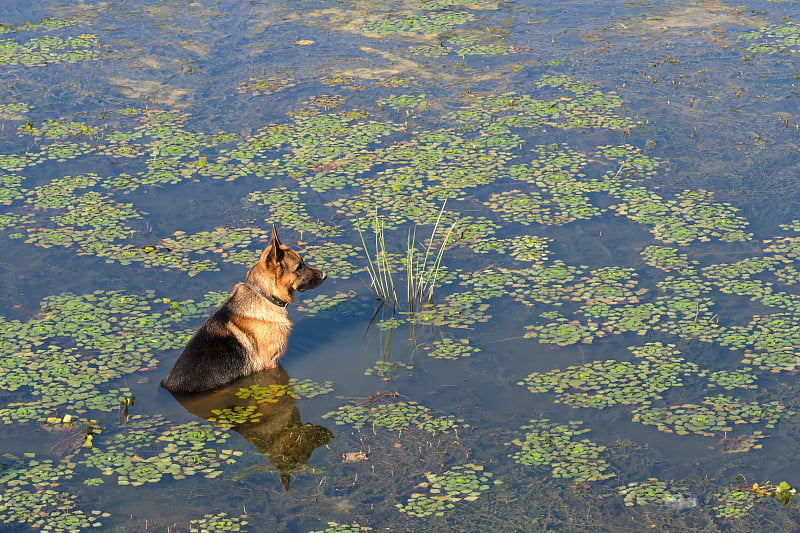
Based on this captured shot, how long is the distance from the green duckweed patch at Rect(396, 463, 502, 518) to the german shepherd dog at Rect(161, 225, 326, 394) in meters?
2.02

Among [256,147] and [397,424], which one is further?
[256,147]

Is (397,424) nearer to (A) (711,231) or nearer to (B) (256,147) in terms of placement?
(A) (711,231)

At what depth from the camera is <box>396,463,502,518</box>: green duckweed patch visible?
668 centimetres

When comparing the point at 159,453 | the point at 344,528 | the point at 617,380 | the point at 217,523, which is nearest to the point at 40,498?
the point at 159,453

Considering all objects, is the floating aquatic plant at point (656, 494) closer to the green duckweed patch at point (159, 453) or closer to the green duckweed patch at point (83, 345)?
the green duckweed patch at point (159, 453)

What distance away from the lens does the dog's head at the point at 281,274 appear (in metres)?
8.24

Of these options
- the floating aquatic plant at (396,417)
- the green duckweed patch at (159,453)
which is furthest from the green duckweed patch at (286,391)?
the green duckweed patch at (159,453)

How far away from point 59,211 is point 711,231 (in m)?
6.99

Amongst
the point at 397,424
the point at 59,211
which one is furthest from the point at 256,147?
the point at 397,424

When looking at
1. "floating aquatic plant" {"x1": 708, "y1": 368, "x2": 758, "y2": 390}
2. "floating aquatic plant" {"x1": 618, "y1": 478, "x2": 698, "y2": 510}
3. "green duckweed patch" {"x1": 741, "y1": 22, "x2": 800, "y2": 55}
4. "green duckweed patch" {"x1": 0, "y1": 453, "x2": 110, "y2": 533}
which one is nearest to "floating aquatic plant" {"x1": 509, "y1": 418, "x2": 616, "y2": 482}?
"floating aquatic plant" {"x1": 618, "y1": 478, "x2": 698, "y2": 510}

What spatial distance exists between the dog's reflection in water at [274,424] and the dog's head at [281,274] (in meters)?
0.69

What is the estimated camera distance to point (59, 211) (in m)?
11.3

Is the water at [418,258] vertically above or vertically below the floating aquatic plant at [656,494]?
above

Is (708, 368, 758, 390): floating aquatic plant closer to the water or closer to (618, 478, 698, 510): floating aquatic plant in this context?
the water
